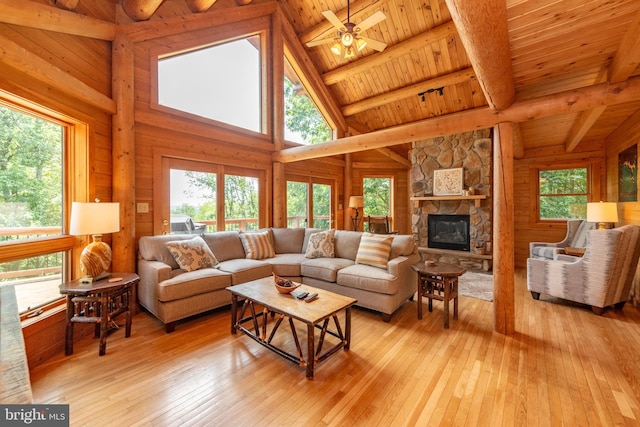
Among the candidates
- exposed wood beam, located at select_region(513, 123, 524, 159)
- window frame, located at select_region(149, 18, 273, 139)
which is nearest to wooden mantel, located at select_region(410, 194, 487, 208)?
exposed wood beam, located at select_region(513, 123, 524, 159)

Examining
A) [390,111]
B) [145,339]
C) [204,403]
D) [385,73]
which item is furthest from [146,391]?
[390,111]

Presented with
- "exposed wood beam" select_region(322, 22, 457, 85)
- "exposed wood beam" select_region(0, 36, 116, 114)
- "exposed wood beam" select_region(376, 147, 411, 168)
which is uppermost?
"exposed wood beam" select_region(322, 22, 457, 85)

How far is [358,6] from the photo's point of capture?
4.55 metres

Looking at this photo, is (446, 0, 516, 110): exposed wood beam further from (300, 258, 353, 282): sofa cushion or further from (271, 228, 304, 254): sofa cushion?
(271, 228, 304, 254): sofa cushion

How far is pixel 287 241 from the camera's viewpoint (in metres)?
4.59

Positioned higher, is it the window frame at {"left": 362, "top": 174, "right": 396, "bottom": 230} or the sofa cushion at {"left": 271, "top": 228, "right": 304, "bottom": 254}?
the window frame at {"left": 362, "top": 174, "right": 396, "bottom": 230}

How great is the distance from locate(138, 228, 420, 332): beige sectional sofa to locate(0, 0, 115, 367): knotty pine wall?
25.7 inches

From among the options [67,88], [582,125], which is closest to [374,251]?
[67,88]

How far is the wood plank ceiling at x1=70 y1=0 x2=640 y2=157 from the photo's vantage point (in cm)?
195

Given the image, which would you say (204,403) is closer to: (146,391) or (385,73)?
(146,391)

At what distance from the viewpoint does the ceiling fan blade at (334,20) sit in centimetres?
286

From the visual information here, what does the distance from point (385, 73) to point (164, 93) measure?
13.7 feet

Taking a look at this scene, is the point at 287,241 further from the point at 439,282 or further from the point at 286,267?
the point at 439,282

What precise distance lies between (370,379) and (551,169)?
251 inches
